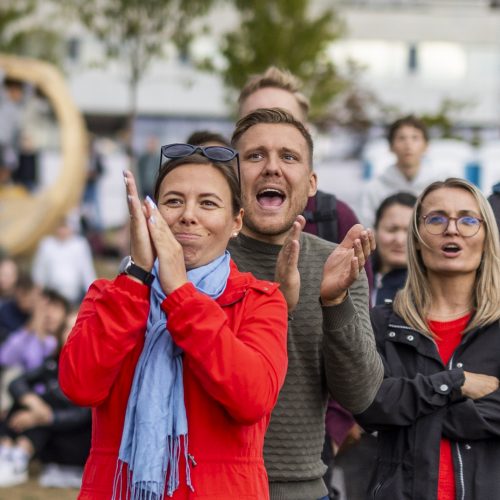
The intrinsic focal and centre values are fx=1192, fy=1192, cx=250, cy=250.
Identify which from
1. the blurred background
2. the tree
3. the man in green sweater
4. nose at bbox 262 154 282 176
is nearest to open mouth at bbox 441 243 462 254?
the man in green sweater

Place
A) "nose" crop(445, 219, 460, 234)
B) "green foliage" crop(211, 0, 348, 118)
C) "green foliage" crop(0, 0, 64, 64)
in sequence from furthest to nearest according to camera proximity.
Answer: "green foliage" crop(0, 0, 64, 64) < "green foliage" crop(211, 0, 348, 118) < "nose" crop(445, 219, 460, 234)

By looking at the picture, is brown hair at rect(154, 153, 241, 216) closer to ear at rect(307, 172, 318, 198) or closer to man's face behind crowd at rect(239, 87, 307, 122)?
ear at rect(307, 172, 318, 198)

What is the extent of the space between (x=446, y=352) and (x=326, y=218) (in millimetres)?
838

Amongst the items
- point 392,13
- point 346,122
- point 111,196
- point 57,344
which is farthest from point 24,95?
point 392,13

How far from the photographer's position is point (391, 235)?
660cm

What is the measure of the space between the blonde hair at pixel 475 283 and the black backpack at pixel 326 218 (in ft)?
1.24

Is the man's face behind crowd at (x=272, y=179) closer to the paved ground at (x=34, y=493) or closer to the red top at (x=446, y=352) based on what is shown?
the red top at (x=446, y=352)

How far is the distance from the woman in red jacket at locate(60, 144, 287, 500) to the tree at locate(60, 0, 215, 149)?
20.2 m

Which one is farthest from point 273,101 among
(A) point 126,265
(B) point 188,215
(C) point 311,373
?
(A) point 126,265

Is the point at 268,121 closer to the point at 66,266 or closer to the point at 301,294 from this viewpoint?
the point at 301,294

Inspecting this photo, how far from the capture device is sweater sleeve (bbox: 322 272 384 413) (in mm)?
3742

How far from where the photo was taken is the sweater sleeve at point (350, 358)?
374cm

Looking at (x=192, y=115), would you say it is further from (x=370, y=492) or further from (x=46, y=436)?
(x=370, y=492)

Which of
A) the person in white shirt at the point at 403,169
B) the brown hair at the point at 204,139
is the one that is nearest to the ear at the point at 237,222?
the brown hair at the point at 204,139
